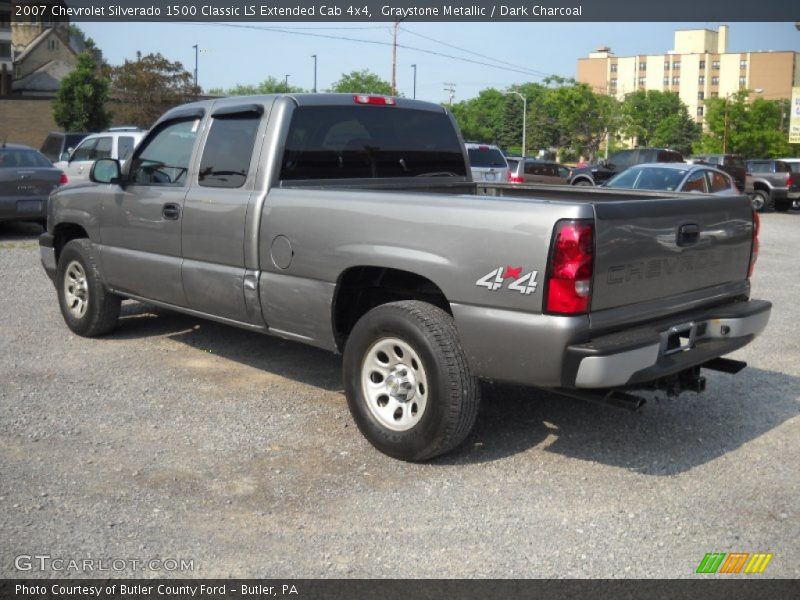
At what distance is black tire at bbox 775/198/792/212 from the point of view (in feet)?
99.5

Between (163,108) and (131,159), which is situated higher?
(163,108)

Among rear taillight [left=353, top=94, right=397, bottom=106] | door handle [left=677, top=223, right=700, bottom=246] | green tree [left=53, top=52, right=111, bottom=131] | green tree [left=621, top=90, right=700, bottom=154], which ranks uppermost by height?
green tree [left=621, top=90, right=700, bottom=154]

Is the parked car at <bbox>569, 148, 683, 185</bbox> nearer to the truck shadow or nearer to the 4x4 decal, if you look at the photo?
the truck shadow

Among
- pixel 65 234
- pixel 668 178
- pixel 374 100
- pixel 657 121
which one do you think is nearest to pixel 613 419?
pixel 374 100

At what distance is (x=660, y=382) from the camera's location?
497 centimetres

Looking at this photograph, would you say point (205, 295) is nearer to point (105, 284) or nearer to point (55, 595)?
point (105, 284)

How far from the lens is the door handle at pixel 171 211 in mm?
6277

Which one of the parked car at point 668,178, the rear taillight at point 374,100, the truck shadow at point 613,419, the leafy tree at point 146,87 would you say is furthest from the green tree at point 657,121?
the rear taillight at point 374,100

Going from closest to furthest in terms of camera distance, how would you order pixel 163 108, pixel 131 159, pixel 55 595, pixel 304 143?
pixel 55 595 → pixel 304 143 → pixel 131 159 → pixel 163 108

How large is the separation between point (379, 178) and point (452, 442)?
2237 millimetres

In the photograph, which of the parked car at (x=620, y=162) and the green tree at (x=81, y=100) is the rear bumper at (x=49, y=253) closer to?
the parked car at (x=620, y=162)

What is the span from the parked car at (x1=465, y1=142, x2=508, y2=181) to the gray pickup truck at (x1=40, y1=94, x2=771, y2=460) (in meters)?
15.6

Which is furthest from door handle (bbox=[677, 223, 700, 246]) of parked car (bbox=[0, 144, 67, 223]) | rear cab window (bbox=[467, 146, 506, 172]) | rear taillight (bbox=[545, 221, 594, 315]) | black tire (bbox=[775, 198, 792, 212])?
black tire (bbox=[775, 198, 792, 212])

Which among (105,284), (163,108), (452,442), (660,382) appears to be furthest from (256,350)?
(163,108)
